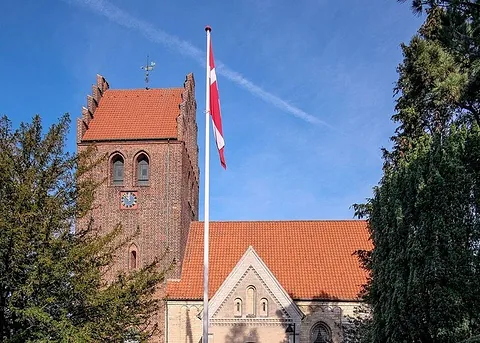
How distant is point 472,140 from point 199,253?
1766 cm

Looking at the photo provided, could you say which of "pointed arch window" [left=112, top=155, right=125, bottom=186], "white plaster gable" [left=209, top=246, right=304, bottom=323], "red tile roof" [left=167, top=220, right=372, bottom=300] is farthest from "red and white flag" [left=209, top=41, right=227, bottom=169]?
"pointed arch window" [left=112, top=155, right=125, bottom=186]

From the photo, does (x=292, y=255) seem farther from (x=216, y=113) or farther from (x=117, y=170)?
(x=216, y=113)

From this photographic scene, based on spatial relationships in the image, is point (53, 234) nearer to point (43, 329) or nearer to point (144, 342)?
point (43, 329)

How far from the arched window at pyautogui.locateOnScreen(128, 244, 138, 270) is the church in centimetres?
5

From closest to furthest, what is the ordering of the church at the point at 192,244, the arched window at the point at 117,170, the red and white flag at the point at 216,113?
1. the red and white flag at the point at 216,113
2. the church at the point at 192,244
3. the arched window at the point at 117,170

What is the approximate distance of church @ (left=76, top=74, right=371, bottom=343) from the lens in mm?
26562

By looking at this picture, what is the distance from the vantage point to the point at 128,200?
2869cm

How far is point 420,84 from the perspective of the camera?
18.1m

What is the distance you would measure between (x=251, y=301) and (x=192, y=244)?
18.2 ft

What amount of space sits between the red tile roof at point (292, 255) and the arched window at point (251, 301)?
2.04 meters

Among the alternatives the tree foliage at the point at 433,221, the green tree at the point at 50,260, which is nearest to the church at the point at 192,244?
the tree foliage at the point at 433,221

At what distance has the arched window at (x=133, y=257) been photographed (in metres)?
28.3

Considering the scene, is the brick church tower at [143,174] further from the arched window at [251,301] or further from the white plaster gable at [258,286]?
the arched window at [251,301]

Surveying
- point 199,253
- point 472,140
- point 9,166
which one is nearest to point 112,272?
point 199,253
